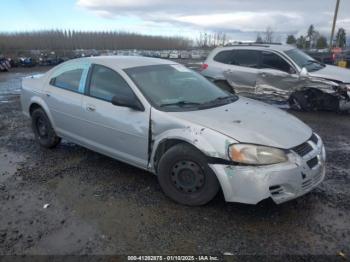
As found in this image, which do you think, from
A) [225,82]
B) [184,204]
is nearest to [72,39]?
[225,82]

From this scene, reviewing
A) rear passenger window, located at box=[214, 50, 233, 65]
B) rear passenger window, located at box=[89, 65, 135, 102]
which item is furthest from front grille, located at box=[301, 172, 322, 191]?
rear passenger window, located at box=[214, 50, 233, 65]

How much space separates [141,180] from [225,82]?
5986 millimetres

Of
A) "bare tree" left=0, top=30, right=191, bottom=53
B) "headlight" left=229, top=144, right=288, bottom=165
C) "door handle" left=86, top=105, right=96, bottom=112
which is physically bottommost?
"bare tree" left=0, top=30, right=191, bottom=53

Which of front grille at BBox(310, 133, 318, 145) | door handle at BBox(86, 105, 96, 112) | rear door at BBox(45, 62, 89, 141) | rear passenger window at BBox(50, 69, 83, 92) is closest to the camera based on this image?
front grille at BBox(310, 133, 318, 145)

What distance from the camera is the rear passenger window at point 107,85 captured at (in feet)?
15.1

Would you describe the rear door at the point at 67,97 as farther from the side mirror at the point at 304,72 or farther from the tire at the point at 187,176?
the side mirror at the point at 304,72

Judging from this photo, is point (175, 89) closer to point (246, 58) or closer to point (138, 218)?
point (138, 218)

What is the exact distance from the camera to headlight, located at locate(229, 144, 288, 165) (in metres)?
3.56

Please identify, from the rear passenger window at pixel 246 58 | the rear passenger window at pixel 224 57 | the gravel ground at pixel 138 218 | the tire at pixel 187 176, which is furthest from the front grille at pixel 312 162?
the rear passenger window at pixel 224 57

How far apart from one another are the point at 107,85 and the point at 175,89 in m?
0.92

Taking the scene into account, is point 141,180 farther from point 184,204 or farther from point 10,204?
point 10,204

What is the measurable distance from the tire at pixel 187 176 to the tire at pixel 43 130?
2.59 meters

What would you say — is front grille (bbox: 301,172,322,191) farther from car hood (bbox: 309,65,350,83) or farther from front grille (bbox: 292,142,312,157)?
car hood (bbox: 309,65,350,83)

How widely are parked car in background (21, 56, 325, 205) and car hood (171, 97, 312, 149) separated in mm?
11
